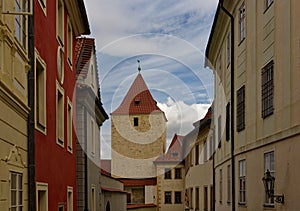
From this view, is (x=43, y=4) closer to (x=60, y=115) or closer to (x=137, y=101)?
(x=60, y=115)

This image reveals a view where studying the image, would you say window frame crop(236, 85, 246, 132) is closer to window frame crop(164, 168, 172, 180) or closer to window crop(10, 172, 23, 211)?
window crop(10, 172, 23, 211)

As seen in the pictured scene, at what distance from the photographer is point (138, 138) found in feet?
223

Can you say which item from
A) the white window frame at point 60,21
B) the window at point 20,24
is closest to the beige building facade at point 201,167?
Answer: the white window frame at point 60,21

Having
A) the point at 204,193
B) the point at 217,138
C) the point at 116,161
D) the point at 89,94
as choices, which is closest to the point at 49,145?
the point at 89,94

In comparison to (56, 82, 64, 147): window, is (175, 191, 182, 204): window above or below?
below

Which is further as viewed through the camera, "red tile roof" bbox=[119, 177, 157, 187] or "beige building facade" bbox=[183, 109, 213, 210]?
"red tile roof" bbox=[119, 177, 157, 187]

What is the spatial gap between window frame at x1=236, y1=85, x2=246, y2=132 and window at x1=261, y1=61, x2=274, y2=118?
2.61 metres

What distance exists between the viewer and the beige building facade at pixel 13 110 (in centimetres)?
800

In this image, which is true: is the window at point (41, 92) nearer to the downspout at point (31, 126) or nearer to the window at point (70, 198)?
the downspout at point (31, 126)

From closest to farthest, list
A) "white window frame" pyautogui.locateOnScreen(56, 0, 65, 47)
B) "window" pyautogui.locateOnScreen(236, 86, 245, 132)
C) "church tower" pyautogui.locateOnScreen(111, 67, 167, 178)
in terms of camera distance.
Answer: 1. "white window frame" pyautogui.locateOnScreen(56, 0, 65, 47)
2. "window" pyautogui.locateOnScreen(236, 86, 245, 132)
3. "church tower" pyautogui.locateOnScreen(111, 67, 167, 178)

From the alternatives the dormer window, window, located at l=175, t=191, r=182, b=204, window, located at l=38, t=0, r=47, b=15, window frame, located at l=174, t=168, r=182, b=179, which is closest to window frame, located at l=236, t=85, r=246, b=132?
window, located at l=38, t=0, r=47, b=15

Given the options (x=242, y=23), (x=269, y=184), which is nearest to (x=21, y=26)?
(x=269, y=184)

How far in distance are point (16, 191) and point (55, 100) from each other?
15.7 ft

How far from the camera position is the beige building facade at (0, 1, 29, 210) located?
8.00 meters
